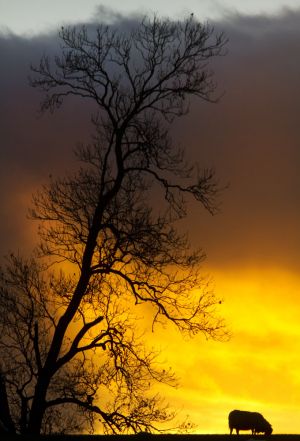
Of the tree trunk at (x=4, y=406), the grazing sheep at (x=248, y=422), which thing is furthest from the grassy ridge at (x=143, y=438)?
the grazing sheep at (x=248, y=422)

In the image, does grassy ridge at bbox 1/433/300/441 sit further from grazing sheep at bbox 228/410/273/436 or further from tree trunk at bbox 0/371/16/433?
grazing sheep at bbox 228/410/273/436

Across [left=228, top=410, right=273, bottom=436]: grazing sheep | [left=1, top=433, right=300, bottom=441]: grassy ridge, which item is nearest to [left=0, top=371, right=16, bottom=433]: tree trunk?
[left=1, top=433, right=300, bottom=441]: grassy ridge

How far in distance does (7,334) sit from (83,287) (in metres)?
3.15

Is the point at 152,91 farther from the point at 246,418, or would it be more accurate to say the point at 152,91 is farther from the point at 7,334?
the point at 246,418

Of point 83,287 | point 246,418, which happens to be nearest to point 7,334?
point 83,287

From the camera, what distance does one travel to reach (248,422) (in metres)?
49.4

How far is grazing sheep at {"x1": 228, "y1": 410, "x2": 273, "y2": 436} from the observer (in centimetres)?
4928

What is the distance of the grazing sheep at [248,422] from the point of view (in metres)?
49.3

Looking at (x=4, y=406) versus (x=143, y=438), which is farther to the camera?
(x=4, y=406)

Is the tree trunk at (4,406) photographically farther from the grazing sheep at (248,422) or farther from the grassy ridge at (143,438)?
the grazing sheep at (248,422)

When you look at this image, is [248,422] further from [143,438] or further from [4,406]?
[143,438]

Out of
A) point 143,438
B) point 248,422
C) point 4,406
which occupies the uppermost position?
point 248,422

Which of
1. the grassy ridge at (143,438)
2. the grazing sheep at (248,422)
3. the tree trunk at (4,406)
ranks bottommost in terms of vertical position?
the grassy ridge at (143,438)

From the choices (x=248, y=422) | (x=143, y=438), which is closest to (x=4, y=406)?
(x=143, y=438)
